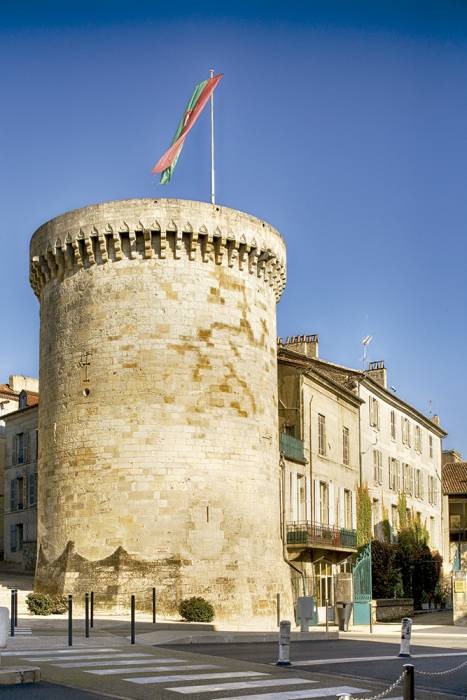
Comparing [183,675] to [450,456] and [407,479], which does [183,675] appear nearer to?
[407,479]

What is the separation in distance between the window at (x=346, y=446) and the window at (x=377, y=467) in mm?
3873

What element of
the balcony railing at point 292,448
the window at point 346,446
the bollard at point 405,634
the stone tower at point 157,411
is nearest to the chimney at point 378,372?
the window at point 346,446

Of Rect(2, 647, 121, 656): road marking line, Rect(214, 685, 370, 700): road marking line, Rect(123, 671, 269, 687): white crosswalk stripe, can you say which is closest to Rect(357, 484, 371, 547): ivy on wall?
Rect(2, 647, 121, 656): road marking line

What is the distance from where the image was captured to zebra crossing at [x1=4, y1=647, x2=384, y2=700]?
35.6 feet

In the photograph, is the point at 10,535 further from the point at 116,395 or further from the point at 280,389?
the point at 116,395

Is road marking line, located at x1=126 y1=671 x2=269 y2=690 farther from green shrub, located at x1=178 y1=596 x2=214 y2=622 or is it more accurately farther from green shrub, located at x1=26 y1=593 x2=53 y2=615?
green shrub, located at x1=26 y1=593 x2=53 y2=615

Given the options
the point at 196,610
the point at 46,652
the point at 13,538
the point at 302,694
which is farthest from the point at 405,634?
the point at 13,538

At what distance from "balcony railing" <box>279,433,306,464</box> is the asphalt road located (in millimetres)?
10807

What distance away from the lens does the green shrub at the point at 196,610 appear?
75.9 ft

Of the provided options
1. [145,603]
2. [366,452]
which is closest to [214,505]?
[145,603]

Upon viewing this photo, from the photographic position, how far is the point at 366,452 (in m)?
40.6

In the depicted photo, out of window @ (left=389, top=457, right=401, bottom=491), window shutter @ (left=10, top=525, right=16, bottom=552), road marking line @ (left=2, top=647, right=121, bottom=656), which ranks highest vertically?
window @ (left=389, top=457, right=401, bottom=491)

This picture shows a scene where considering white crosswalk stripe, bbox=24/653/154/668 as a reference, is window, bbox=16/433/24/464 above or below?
above

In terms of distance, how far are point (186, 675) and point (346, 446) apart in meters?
26.4
